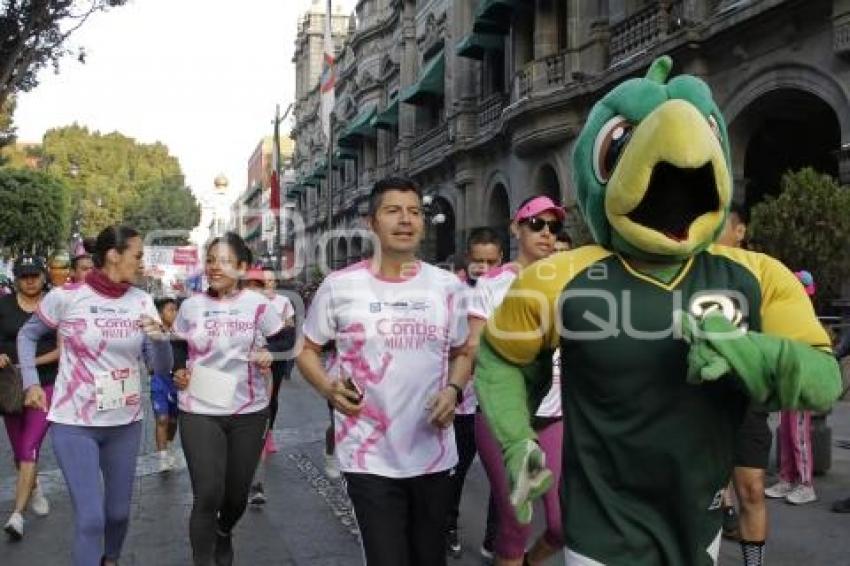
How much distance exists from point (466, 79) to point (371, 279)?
78.9 ft

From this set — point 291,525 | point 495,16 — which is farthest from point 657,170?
point 495,16

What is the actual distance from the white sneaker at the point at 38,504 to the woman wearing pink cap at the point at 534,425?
3.68 m

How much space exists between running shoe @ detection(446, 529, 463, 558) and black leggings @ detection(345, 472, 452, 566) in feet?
6.86

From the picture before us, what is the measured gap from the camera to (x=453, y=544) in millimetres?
5664

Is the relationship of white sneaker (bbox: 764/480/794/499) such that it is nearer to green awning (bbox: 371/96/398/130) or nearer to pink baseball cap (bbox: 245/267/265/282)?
pink baseball cap (bbox: 245/267/265/282)

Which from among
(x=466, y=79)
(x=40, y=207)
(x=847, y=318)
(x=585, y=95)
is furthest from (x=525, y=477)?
(x=40, y=207)

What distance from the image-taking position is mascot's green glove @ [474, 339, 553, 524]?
244cm

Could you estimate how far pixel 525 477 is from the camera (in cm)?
245

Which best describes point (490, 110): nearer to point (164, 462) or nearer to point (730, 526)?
point (164, 462)

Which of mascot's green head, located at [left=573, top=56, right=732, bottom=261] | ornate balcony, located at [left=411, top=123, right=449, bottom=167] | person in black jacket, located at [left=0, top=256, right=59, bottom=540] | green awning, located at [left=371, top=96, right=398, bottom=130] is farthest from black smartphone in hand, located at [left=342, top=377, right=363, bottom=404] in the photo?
green awning, located at [left=371, top=96, right=398, bottom=130]

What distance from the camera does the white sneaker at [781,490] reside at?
6.87 metres

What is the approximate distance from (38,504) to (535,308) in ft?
17.5

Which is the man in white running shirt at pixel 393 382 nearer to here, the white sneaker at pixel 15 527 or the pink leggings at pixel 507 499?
the pink leggings at pixel 507 499

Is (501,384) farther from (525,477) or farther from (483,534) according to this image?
(483,534)
